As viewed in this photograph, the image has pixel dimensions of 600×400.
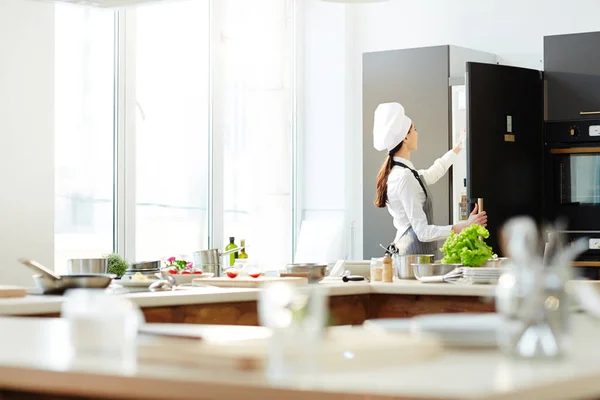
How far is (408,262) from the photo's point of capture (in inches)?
177

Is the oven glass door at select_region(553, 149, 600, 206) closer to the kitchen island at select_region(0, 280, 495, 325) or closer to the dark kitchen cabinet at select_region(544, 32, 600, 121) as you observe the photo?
the dark kitchen cabinet at select_region(544, 32, 600, 121)

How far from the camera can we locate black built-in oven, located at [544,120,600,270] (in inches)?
252

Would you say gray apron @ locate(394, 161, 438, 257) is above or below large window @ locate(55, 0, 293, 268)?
below

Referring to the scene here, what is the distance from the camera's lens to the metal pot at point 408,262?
176 inches

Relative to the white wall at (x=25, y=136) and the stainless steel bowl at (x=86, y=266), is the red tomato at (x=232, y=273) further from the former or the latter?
the white wall at (x=25, y=136)

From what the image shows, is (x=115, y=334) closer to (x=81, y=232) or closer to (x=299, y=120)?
(x=81, y=232)

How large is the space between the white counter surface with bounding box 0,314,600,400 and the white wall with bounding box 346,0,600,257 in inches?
245

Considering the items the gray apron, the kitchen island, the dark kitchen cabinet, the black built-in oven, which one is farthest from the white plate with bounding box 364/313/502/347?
the dark kitchen cabinet

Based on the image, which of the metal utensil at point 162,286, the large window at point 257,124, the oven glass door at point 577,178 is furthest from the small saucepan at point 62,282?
the oven glass door at point 577,178

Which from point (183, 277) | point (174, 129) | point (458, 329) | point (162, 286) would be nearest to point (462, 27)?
point (174, 129)

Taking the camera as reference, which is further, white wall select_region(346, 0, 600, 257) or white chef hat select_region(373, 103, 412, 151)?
white wall select_region(346, 0, 600, 257)

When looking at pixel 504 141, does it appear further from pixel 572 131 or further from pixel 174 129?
pixel 174 129

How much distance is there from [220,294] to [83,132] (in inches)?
103

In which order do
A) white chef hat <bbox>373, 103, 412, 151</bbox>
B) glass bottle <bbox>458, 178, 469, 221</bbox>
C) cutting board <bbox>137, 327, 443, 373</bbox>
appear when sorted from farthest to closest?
glass bottle <bbox>458, 178, 469, 221</bbox> → white chef hat <bbox>373, 103, 412, 151</bbox> → cutting board <bbox>137, 327, 443, 373</bbox>
